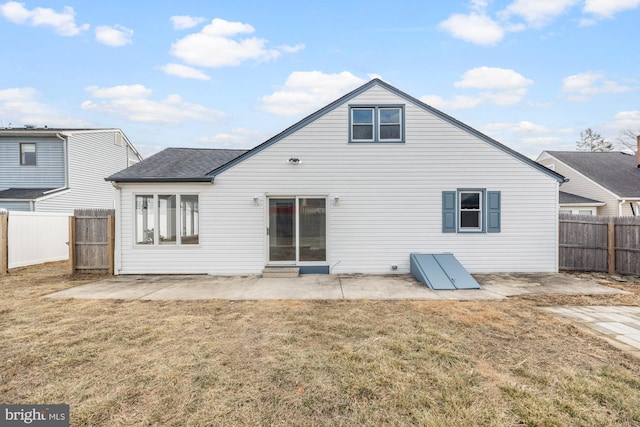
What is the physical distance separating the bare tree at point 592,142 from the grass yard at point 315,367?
39.5 m

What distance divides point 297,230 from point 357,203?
207 centimetres

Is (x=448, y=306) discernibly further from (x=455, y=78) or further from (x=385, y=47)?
(x=455, y=78)

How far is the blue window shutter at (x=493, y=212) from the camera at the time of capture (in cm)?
909

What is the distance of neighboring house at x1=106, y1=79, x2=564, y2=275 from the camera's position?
905 cm

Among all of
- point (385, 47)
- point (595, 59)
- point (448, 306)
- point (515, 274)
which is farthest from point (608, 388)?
point (595, 59)

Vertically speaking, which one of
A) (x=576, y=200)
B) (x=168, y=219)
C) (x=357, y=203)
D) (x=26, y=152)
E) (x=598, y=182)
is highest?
(x=26, y=152)

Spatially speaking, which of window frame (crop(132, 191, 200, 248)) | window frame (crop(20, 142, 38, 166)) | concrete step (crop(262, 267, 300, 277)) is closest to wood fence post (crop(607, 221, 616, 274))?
concrete step (crop(262, 267, 300, 277))

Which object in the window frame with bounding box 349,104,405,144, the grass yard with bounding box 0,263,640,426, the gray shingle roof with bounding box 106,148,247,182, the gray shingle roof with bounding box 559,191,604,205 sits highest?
the window frame with bounding box 349,104,405,144

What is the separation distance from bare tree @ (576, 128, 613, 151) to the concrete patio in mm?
34975

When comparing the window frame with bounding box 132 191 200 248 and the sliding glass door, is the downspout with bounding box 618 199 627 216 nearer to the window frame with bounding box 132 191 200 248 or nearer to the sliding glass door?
the sliding glass door

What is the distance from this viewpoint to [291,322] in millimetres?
4996

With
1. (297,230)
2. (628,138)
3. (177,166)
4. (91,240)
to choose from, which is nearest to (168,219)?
(177,166)

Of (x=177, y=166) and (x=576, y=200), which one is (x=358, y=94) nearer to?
(x=177, y=166)

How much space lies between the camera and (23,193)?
553 inches
